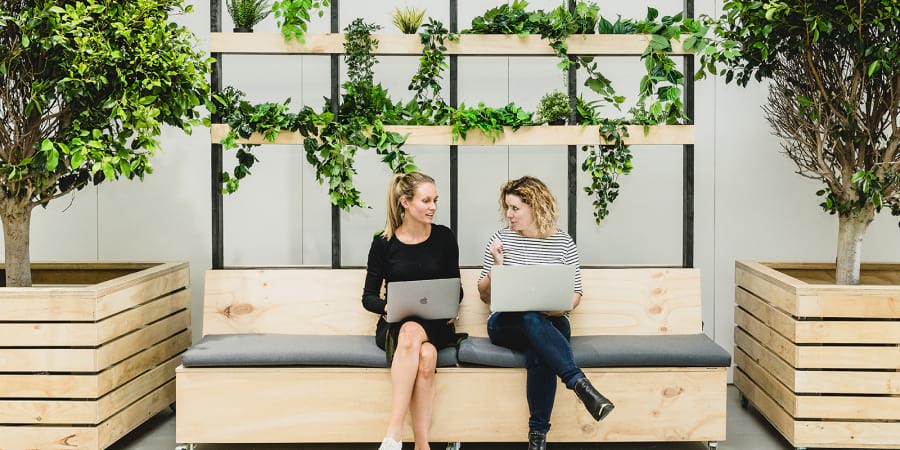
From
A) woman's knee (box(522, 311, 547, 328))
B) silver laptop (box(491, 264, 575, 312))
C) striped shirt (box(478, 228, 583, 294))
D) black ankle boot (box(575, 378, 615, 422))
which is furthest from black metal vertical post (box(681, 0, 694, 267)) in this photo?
black ankle boot (box(575, 378, 615, 422))

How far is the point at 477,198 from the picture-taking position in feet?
14.8

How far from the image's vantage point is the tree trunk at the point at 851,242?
3.62 metres

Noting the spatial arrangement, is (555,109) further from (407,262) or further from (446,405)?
(446,405)

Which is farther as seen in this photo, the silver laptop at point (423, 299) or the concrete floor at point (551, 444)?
the concrete floor at point (551, 444)

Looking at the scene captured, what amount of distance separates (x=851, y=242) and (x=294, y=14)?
2946 mm

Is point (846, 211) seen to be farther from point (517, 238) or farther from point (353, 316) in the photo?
point (353, 316)

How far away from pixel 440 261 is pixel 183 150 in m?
1.99

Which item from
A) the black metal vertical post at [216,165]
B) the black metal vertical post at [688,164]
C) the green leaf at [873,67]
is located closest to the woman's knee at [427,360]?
the black metal vertical post at [216,165]

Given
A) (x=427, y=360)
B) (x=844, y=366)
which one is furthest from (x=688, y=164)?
(x=427, y=360)

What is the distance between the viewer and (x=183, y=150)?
4.56m

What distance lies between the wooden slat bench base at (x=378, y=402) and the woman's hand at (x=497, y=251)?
1.68ft

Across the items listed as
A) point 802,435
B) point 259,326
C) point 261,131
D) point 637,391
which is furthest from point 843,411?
point 261,131

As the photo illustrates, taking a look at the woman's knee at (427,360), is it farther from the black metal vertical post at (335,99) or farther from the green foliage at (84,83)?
the green foliage at (84,83)

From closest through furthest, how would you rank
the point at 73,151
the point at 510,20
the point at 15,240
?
the point at 73,151 < the point at 15,240 < the point at 510,20
